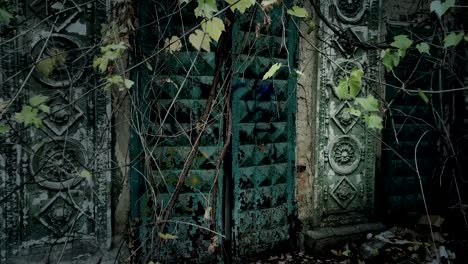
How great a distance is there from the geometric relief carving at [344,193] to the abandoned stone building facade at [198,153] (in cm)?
2

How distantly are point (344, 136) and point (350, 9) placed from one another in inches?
58.7

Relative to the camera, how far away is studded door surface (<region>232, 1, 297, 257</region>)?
3.52 m

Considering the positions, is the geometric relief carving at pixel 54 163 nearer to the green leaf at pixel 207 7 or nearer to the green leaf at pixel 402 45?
the green leaf at pixel 207 7

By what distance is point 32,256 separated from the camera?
115 inches

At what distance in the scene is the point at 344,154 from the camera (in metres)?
4.07

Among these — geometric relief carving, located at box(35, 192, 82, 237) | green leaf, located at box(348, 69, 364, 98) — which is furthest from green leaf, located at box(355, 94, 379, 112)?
geometric relief carving, located at box(35, 192, 82, 237)

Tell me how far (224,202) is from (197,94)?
3.82ft

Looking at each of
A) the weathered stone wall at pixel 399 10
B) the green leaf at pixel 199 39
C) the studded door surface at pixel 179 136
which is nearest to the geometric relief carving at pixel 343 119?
the weathered stone wall at pixel 399 10

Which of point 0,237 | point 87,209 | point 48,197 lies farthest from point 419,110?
point 0,237

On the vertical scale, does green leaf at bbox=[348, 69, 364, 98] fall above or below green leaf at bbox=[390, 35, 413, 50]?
below

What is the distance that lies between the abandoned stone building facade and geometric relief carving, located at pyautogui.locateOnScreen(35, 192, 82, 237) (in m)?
0.01

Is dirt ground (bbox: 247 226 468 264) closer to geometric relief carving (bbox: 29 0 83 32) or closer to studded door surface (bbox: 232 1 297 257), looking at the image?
studded door surface (bbox: 232 1 297 257)

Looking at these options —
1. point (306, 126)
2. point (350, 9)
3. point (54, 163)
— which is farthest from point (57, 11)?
point (350, 9)

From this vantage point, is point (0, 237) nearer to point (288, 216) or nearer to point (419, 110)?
point (288, 216)
